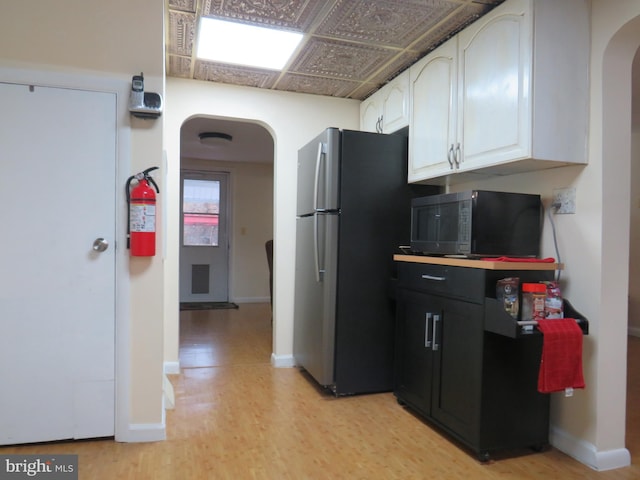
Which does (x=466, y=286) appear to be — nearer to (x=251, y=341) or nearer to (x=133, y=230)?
(x=133, y=230)

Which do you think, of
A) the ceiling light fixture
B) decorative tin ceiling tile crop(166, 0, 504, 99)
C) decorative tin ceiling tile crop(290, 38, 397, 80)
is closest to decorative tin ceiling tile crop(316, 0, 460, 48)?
decorative tin ceiling tile crop(166, 0, 504, 99)

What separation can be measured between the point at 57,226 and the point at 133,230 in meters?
0.35

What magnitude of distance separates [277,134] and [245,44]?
88 centimetres

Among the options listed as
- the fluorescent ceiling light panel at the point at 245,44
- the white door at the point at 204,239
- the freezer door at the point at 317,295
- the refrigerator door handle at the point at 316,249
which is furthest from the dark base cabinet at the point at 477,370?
the white door at the point at 204,239

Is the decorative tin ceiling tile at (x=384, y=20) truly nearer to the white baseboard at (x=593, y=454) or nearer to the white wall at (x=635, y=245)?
the white baseboard at (x=593, y=454)

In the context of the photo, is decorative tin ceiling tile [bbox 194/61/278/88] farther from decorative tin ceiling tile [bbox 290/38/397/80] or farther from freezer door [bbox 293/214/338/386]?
freezer door [bbox 293/214/338/386]

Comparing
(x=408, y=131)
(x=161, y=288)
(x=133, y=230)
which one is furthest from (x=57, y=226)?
(x=408, y=131)

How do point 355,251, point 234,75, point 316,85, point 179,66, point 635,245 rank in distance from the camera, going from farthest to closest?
point 635,245
point 316,85
point 234,75
point 179,66
point 355,251

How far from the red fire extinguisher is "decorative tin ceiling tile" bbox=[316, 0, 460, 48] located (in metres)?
1.35

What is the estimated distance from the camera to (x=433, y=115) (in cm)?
266

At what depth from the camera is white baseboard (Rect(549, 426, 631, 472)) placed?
1.96m

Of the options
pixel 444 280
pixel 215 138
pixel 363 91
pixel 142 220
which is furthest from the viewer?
pixel 215 138

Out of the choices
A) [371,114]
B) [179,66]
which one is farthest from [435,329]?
[179,66]

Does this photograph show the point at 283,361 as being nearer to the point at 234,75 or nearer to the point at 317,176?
the point at 317,176
